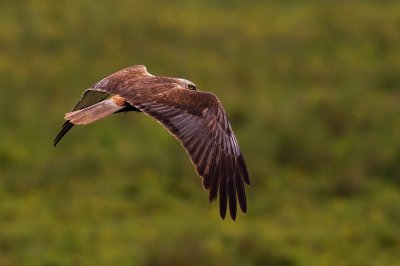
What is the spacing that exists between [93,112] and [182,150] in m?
8.25

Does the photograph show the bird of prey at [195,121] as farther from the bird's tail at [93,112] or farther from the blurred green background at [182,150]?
the blurred green background at [182,150]

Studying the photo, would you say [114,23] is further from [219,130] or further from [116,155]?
[219,130]

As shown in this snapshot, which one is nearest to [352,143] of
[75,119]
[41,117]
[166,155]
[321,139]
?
[321,139]

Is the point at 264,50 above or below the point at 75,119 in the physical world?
below

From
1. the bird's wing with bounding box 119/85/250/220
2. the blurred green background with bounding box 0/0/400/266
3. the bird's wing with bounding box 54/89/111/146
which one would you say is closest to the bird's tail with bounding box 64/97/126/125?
the bird's wing with bounding box 119/85/250/220

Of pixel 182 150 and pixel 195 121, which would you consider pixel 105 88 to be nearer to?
pixel 195 121

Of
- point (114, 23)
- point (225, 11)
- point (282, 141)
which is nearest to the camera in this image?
point (282, 141)

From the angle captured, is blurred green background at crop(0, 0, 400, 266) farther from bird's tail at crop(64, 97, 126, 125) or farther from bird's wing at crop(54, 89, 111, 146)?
bird's tail at crop(64, 97, 126, 125)

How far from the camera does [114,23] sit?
20.4 metres

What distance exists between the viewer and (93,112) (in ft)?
27.4

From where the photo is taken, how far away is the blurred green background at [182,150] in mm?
14812

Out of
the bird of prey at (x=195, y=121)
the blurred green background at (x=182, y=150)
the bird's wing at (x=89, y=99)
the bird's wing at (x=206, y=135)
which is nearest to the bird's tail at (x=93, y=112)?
the bird of prey at (x=195, y=121)

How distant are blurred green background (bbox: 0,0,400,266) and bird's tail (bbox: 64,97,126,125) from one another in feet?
18.8

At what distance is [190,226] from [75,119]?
22.5 feet
